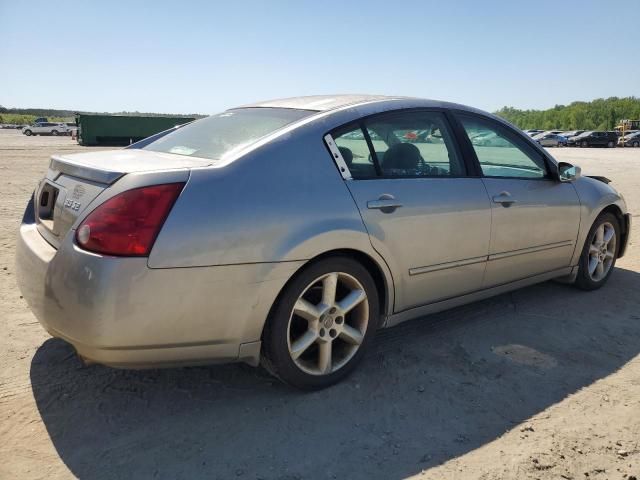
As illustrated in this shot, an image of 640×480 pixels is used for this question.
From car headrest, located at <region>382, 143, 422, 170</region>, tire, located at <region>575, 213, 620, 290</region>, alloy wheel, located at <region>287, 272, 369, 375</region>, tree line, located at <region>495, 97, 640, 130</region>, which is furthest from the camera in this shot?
tree line, located at <region>495, 97, 640, 130</region>

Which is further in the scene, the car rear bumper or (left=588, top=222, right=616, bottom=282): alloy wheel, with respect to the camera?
(left=588, top=222, right=616, bottom=282): alloy wheel

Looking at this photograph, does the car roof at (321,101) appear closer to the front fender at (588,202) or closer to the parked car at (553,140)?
the front fender at (588,202)

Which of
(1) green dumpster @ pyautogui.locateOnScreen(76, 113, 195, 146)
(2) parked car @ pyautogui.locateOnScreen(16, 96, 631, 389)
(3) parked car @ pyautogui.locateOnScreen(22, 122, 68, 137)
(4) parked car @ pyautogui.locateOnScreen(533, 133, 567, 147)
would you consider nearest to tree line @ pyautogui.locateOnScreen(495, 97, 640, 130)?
(4) parked car @ pyautogui.locateOnScreen(533, 133, 567, 147)

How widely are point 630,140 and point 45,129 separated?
200 ft

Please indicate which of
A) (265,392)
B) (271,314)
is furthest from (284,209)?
(265,392)

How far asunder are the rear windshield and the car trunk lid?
0.46 feet

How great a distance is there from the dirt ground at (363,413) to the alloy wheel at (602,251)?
980 millimetres

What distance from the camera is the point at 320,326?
286 centimetres

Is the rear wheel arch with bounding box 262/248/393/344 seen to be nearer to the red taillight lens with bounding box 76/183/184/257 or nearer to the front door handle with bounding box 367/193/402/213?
the front door handle with bounding box 367/193/402/213

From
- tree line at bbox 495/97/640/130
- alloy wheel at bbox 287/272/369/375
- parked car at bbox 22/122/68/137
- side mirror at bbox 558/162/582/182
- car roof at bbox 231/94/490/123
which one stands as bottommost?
alloy wheel at bbox 287/272/369/375

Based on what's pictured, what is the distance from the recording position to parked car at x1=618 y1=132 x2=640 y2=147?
167 feet

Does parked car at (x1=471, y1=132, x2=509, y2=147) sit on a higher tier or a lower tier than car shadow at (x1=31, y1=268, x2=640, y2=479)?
higher

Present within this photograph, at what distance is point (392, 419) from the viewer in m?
2.67

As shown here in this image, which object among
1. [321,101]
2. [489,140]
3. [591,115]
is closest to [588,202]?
[489,140]
